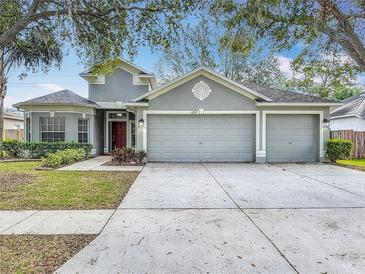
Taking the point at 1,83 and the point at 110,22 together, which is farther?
the point at 1,83

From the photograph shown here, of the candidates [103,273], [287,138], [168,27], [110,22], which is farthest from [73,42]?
[287,138]

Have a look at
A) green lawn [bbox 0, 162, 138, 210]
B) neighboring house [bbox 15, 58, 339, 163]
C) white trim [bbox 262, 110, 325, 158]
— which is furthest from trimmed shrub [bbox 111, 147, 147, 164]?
white trim [bbox 262, 110, 325, 158]

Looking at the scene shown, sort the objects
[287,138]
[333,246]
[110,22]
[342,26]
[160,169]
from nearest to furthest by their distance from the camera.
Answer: [333,246] → [342,26] → [110,22] → [160,169] → [287,138]

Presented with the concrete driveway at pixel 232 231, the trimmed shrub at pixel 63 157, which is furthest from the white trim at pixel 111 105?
the concrete driveway at pixel 232 231

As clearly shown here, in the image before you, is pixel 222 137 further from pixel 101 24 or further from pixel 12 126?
pixel 12 126

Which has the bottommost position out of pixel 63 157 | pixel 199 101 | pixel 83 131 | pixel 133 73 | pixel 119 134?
pixel 63 157

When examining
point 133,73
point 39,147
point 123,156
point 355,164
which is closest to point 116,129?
point 133,73

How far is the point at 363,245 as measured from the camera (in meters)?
3.87

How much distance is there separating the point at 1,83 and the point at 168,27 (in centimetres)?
1318

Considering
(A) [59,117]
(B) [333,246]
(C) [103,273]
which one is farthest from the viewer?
(A) [59,117]

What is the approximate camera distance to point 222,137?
13727 mm

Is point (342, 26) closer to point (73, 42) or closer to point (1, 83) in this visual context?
point (73, 42)

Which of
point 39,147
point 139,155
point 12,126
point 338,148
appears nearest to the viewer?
point 139,155

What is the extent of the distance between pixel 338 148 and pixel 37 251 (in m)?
13.7
